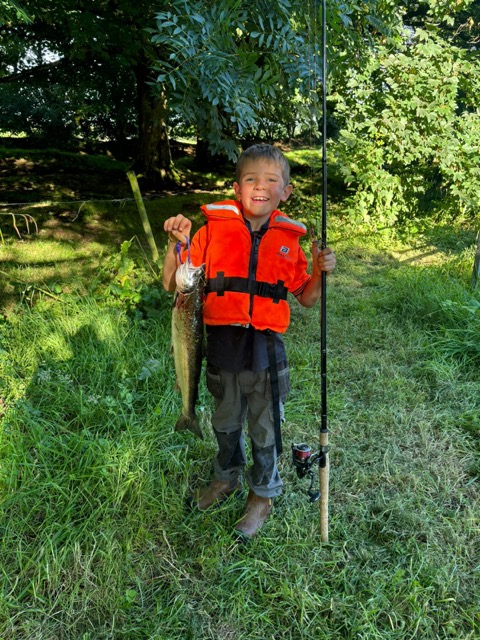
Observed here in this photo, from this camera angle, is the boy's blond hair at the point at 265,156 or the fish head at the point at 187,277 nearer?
the fish head at the point at 187,277

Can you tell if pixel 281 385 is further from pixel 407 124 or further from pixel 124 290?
pixel 407 124

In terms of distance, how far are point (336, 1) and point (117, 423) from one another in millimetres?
3409

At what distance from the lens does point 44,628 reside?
6.46 ft

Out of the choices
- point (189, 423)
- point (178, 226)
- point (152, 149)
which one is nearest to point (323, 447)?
point (189, 423)

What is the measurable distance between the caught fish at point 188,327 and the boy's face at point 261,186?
451 millimetres

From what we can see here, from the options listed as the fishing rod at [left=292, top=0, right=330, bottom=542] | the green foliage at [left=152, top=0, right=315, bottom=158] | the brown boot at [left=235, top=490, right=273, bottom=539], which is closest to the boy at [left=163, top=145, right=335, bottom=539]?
the fishing rod at [left=292, top=0, right=330, bottom=542]

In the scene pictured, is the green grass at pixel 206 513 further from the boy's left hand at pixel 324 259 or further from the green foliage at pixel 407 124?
the green foliage at pixel 407 124

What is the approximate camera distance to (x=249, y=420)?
7.88 ft

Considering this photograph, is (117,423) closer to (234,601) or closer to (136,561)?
(136,561)

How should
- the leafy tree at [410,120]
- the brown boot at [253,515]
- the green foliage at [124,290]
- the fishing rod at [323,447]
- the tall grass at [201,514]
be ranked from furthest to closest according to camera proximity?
the leafy tree at [410,120] < the green foliage at [124,290] < the brown boot at [253,515] < the fishing rod at [323,447] < the tall grass at [201,514]

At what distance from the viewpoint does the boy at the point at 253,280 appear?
6.97ft

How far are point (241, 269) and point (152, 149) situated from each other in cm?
849

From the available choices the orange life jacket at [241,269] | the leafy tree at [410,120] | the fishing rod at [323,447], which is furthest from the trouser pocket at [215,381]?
the leafy tree at [410,120]

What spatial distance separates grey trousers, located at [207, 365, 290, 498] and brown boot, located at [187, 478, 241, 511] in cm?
7
